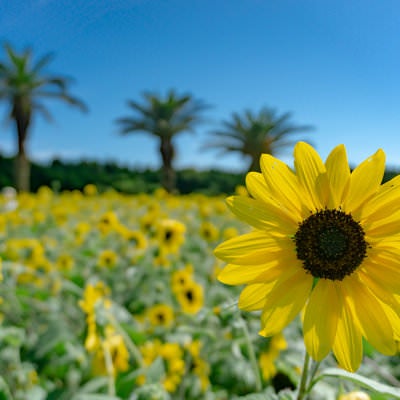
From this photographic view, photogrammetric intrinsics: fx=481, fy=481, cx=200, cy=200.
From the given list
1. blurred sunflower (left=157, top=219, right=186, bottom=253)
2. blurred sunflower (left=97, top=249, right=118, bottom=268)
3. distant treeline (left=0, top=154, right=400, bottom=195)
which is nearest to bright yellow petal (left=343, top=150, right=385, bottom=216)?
blurred sunflower (left=157, top=219, right=186, bottom=253)

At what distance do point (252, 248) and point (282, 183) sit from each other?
0.43ft

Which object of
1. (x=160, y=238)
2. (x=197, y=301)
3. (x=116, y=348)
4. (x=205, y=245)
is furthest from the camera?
(x=205, y=245)

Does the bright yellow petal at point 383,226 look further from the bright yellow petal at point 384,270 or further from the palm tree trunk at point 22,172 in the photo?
the palm tree trunk at point 22,172

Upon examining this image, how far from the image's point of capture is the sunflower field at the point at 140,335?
146 centimetres

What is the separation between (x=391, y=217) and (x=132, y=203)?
6.84 m

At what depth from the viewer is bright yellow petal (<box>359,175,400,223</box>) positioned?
85 cm

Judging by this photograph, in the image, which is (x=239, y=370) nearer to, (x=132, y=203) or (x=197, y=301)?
(x=197, y=301)

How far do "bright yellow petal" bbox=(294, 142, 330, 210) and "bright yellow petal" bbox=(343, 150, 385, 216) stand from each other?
4cm

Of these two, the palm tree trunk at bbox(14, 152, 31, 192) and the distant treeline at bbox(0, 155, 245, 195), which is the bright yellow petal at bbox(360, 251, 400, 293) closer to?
the distant treeline at bbox(0, 155, 245, 195)

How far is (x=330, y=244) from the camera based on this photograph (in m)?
0.90

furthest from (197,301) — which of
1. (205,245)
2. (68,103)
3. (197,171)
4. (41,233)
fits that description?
(197,171)

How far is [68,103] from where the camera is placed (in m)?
21.0

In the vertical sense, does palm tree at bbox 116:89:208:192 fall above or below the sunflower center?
above

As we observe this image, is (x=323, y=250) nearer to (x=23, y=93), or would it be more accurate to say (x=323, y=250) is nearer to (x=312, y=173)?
(x=312, y=173)
